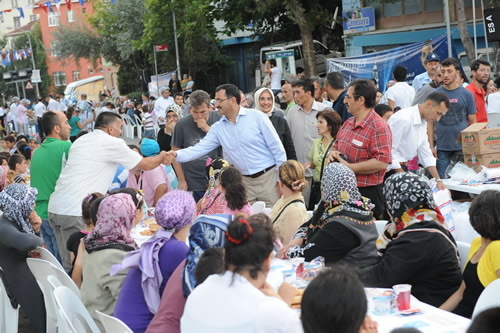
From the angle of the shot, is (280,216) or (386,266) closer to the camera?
(386,266)

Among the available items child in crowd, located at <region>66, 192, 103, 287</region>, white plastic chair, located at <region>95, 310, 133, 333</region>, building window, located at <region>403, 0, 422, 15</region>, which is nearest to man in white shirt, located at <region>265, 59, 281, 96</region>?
building window, located at <region>403, 0, 422, 15</region>

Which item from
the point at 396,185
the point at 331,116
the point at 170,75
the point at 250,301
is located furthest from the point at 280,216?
the point at 170,75

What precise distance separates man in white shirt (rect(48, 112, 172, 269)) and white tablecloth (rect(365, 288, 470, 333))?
3.48m

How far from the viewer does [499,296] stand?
309 centimetres

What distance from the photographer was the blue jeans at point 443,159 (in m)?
8.09

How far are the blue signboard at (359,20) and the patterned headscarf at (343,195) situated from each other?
20022mm

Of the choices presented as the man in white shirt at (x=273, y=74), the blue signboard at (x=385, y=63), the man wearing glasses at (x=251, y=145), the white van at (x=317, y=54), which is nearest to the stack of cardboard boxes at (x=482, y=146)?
the man wearing glasses at (x=251, y=145)

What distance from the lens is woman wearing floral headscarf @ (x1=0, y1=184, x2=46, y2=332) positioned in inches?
207

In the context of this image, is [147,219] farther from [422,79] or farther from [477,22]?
[477,22]

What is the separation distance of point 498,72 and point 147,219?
40.1 feet

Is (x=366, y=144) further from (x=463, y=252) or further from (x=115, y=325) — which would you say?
(x=115, y=325)

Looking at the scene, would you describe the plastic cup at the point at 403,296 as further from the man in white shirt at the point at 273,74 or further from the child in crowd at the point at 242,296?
the man in white shirt at the point at 273,74

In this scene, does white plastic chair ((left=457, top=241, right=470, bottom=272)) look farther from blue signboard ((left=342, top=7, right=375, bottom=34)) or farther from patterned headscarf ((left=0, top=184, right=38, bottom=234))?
blue signboard ((left=342, top=7, right=375, bottom=34))

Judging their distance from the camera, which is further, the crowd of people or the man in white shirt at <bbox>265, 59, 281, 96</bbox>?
the man in white shirt at <bbox>265, 59, 281, 96</bbox>
